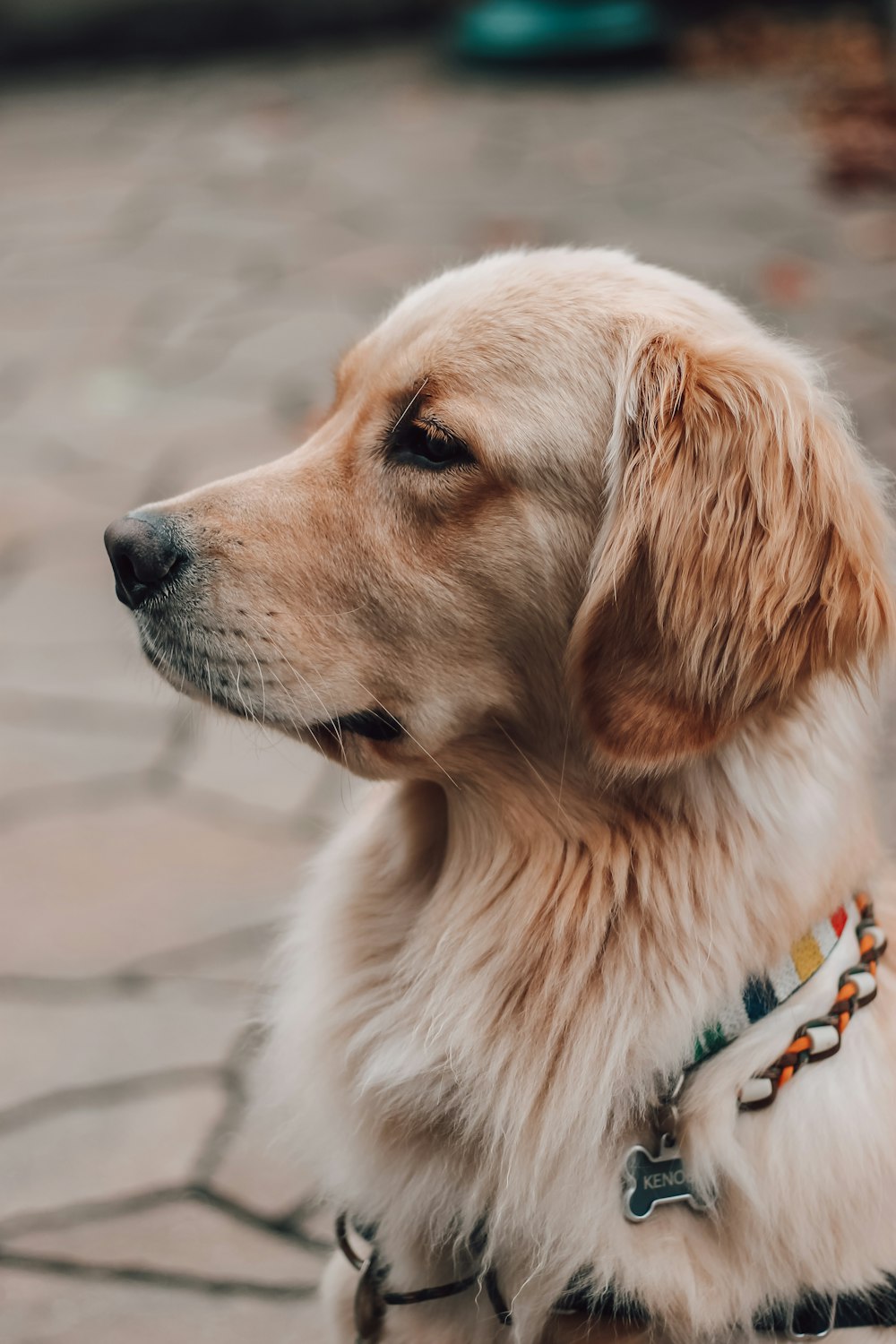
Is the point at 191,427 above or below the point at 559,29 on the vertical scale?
below

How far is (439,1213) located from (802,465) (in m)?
1.11

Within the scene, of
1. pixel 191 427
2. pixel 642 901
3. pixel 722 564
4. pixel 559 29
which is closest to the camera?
pixel 722 564

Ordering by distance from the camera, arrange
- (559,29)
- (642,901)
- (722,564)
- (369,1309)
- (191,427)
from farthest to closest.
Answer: (559,29), (191,427), (369,1309), (642,901), (722,564)

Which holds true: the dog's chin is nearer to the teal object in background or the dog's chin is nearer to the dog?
the dog

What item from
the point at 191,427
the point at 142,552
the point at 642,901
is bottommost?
the point at 191,427

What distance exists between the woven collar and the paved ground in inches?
32.9

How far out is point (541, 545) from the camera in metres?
1.73

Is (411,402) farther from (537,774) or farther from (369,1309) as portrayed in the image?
(369,1309)

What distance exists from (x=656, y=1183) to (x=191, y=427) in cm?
427

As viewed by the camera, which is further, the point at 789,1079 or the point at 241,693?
the point at 241,693

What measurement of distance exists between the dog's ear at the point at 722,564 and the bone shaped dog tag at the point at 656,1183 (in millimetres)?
514

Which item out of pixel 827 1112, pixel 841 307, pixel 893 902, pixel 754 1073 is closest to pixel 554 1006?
pixel 754 1073

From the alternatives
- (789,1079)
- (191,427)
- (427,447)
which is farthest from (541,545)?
(191,427)

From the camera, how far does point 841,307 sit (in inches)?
236
